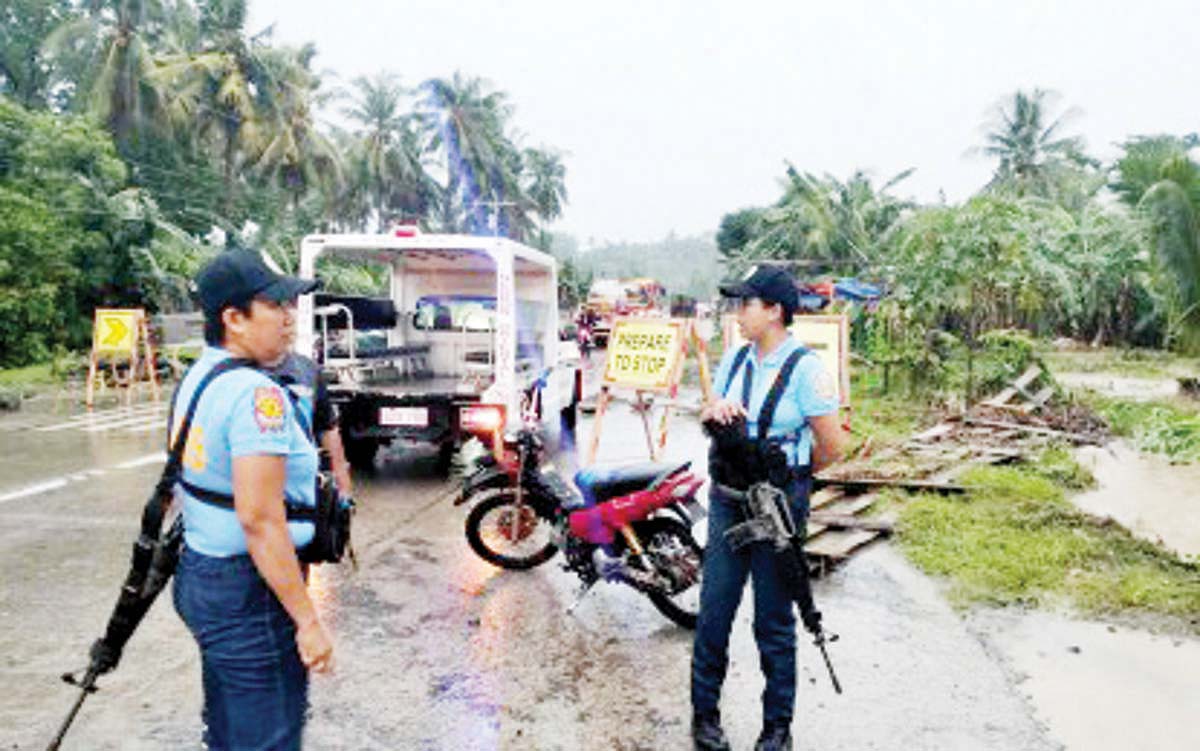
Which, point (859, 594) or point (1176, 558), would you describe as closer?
point (859, 594)

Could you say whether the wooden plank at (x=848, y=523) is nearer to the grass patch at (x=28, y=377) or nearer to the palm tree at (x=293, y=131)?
the grass patch at (x=28, y=377)

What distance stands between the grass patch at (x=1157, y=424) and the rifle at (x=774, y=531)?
8.76 meters

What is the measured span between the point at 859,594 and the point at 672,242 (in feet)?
584

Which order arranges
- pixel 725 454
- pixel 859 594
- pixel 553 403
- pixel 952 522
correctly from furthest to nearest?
pixel 553 403 → pixel 952 522 → pixel 859 594 → pixel 725 454

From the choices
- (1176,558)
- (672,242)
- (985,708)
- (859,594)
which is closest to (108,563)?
(859,594)

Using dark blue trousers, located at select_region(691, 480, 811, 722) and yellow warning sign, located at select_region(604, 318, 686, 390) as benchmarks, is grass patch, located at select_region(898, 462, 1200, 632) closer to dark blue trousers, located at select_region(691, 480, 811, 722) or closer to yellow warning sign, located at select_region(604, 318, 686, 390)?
dark blue trousers, located at select_region(691, 480, 811, 722)

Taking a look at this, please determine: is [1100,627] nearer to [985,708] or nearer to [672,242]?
[985,708]

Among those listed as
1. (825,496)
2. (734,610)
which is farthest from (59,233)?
(734,610)

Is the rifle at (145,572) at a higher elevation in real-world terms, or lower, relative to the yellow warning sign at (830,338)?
lower

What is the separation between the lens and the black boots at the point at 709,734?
3770 millimetres

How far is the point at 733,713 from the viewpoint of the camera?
4.16 meters

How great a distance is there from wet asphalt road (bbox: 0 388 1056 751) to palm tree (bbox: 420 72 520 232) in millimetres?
46687

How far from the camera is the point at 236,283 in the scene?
2.38m

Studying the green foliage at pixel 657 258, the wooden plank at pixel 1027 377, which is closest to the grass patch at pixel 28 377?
the wooden plank at pixel 1027 377
